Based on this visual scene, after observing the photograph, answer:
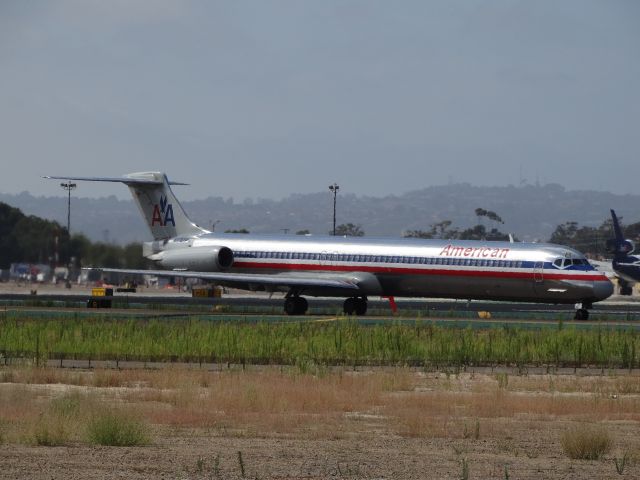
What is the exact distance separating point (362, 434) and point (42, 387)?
27.5ft

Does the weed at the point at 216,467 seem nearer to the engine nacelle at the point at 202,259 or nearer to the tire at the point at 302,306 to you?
the tire at the point at 302,306

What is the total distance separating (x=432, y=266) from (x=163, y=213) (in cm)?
1481

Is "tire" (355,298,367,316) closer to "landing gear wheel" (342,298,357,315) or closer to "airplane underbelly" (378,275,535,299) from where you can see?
"landing gear wheel" (342,298,357,315)

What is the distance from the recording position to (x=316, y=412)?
22.2 m

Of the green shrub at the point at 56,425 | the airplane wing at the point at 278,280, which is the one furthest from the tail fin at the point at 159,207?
the green shrub at the point at 56,425

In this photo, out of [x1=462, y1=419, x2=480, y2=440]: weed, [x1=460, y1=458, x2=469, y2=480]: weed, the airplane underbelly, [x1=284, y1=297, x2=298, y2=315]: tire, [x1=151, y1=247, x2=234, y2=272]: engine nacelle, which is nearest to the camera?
[x1=460, y1=458, x2=469, y2=480]: weed

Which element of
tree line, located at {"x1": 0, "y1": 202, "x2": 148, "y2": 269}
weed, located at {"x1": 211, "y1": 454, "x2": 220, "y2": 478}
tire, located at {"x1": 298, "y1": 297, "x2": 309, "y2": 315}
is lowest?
weed, located at {"x1": 211, "y1": 454, "x2": 220, "y2": 478}

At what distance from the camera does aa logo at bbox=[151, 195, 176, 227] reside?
60.6m

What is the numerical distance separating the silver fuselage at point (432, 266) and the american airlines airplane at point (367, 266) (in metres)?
0.04

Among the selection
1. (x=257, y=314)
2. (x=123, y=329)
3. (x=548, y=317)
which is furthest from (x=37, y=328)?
(x=548, y=317)

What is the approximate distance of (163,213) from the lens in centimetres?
6059

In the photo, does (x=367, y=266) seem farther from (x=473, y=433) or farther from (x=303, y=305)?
(x=473, y=433)

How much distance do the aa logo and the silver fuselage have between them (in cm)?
359

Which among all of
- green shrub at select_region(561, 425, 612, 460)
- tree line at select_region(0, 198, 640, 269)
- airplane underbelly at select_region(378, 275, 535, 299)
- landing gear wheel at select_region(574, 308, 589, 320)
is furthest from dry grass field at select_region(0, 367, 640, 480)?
tree line at select_region(0, 198, 640, 269)
